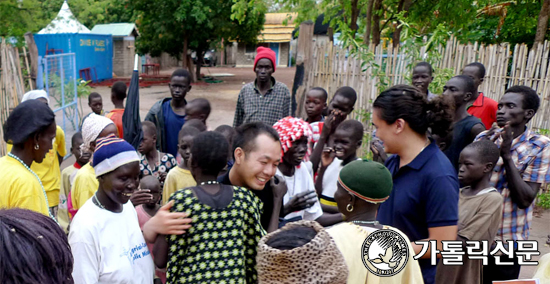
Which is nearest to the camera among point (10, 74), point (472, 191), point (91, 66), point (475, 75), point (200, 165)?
point (200, 165)

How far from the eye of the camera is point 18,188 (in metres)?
2.30

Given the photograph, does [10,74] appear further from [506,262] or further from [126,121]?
[506,262]

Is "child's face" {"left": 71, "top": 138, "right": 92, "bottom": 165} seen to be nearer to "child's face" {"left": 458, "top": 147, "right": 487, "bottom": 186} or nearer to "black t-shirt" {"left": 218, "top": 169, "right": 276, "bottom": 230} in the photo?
"black t-shirt" {"left": 218, "top": 169, "right": 276, "bottom": 230}

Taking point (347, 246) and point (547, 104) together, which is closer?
point (347, 246)

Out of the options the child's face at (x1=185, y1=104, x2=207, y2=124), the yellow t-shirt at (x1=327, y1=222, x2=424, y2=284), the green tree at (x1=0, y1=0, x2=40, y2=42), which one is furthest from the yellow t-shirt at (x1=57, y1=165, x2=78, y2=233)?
the green tree at (x1=0, y1=0, x2=40, y2=42)

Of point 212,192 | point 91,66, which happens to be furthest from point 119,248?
point 91,66

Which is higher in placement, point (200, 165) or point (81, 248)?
point (200, 165)

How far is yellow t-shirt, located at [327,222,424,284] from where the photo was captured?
1.88 metres

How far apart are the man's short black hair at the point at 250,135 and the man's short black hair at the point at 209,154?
0.93ft

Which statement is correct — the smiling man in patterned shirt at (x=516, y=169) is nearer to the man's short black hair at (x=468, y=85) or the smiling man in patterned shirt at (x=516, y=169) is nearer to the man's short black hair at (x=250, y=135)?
the man's short black hair at (x=468, y=85)

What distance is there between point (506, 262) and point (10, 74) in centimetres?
678

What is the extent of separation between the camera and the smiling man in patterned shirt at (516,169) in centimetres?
324

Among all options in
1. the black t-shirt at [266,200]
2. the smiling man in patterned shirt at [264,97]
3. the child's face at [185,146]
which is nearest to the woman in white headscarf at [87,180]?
the child's face at [185,146]

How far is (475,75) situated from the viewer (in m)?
4.93
